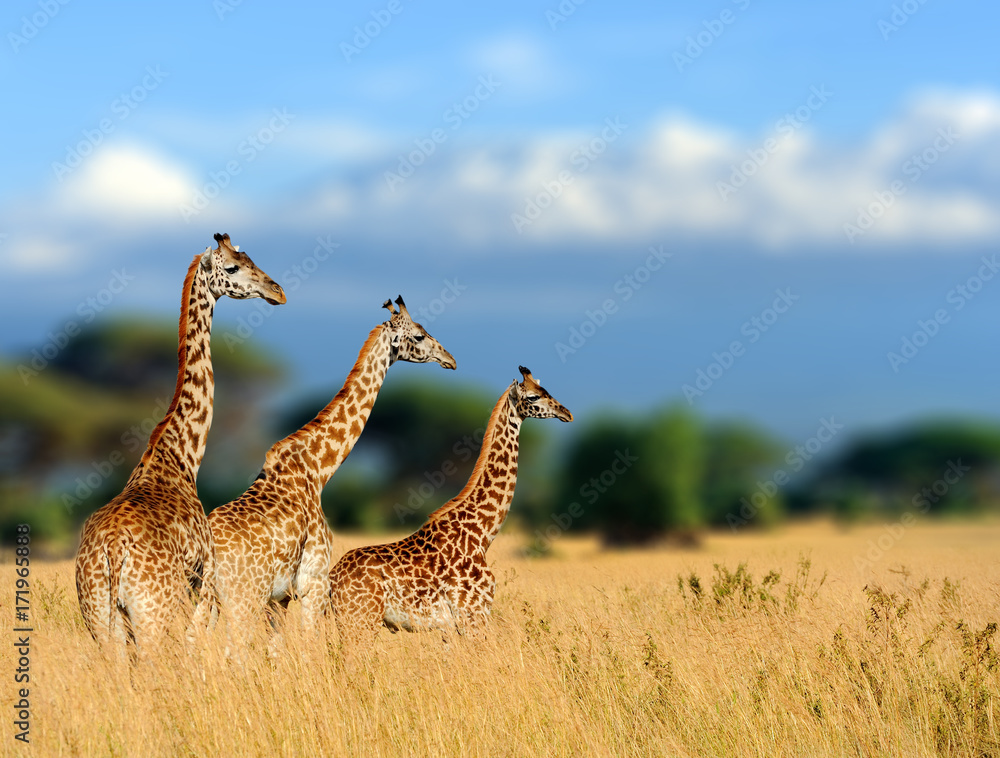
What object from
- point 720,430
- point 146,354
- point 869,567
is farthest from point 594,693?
point 720,430

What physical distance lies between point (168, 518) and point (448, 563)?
9.85ft

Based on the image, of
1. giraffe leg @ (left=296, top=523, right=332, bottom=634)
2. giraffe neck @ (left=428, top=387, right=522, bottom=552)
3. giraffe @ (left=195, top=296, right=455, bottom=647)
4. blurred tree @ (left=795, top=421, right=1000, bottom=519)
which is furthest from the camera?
blurred tree @ (left=795, top=421, right=1000, bottom=519)

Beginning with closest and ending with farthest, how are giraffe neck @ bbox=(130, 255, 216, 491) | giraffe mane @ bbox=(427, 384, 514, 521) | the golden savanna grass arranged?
the golden savanna grass < giraffe neck @ bbox=(130, 255, 216, 491) < giraffe mane @ bbox=(427, 384, 514, 521)

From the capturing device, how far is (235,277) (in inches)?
432

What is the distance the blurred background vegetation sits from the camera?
33.2m

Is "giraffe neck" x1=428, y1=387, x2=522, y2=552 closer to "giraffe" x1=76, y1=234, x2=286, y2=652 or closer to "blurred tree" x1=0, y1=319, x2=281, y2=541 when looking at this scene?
"giraffe" x1=76, y1=234, x2=286, y2=652

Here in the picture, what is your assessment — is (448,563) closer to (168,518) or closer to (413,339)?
(413,339)

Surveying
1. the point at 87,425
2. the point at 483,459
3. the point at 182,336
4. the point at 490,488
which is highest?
the point at 87,425

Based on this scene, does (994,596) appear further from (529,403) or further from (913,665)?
(529,403)

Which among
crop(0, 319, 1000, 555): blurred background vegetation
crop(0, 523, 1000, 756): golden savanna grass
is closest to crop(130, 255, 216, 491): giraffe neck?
crop(0, 523, 1000, 756): golden savanna grass

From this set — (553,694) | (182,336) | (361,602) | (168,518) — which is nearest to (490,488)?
(361,602)

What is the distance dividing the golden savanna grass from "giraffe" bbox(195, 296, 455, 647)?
52 cm

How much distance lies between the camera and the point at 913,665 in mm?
9297

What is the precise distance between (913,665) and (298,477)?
19.2ft
